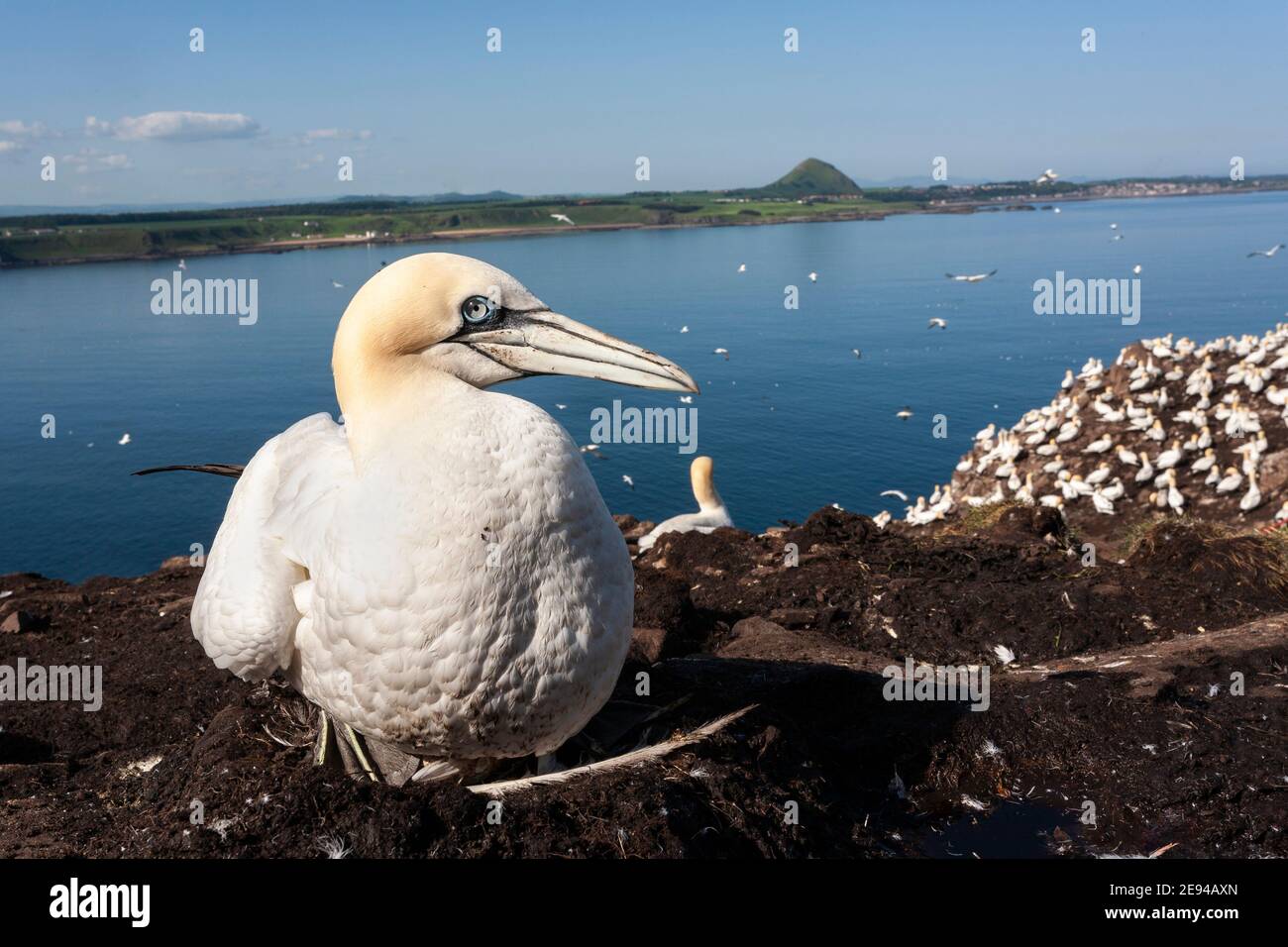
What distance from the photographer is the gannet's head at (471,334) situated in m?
4.37

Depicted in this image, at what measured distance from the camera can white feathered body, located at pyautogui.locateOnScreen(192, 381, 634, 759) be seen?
4059mm

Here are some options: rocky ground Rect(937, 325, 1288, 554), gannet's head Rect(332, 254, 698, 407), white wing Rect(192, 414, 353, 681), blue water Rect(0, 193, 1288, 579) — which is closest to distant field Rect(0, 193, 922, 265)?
blue water Rect(0, 193, 1288, 579)

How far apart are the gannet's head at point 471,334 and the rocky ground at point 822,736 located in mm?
2071

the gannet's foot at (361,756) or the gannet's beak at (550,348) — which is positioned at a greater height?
the gannet's beak at (550,348)

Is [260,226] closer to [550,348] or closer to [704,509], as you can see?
[704,509]

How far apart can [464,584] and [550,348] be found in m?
1.18

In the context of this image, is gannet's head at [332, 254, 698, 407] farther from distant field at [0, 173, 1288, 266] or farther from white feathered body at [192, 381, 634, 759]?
distant field at [0, 173, 1288, 266]

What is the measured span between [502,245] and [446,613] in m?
150

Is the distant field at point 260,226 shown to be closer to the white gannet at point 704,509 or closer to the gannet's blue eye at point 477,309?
the white gannet at point 704,509

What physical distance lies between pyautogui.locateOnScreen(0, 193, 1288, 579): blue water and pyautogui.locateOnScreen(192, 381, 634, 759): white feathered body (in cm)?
2728

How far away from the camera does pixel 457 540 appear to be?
4.03 metres

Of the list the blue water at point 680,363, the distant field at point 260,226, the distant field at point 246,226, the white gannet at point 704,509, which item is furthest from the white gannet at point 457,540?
the distant field at point 246,226
